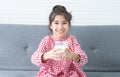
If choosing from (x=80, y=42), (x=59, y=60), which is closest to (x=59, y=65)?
(x=59, y=60)

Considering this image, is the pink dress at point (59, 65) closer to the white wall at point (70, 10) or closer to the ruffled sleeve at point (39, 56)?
the ruffled sleeve at point (39, 56)

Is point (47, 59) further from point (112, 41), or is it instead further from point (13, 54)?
point (112, 41)

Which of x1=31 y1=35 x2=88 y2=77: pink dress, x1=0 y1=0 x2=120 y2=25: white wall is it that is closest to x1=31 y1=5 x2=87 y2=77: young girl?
x1=31 y1=35 x2=88 y2=77: pink dress

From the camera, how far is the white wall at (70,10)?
2234 millimetres

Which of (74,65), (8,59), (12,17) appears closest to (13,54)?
(8,59)

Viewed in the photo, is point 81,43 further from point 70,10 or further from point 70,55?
point 70,55

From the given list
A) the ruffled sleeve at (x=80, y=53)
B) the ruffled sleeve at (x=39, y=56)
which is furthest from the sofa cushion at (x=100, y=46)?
the ruffled sleeve at (x=39, y=56)

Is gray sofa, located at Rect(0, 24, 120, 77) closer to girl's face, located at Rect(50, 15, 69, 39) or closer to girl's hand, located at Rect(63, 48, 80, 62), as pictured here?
girl's face, located at Rect(50, 15, 69, 39)

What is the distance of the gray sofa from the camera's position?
6.66ft

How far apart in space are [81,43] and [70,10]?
0.36 m

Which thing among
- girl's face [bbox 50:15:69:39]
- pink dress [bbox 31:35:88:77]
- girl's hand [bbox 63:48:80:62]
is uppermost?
girl's face [bbox 50:15:69:39]

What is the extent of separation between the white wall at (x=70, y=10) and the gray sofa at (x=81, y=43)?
0.21 meters

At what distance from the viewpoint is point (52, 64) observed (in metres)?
1.74

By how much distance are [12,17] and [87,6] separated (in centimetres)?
69
